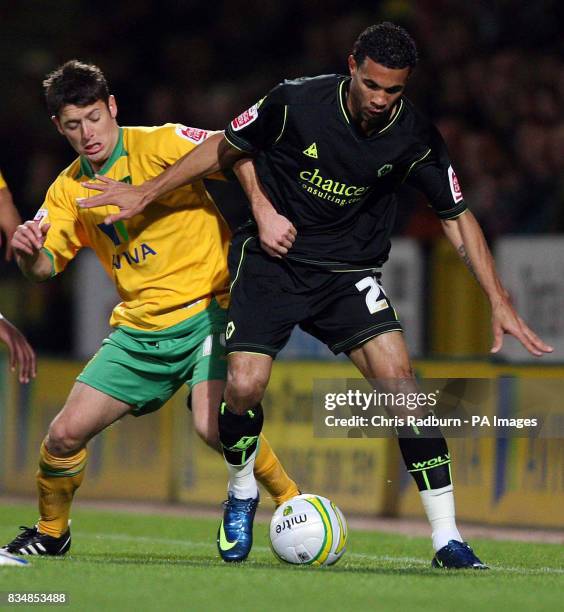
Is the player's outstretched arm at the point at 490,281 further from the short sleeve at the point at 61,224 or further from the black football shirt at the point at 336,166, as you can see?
the short sleeve at the point at 61,224

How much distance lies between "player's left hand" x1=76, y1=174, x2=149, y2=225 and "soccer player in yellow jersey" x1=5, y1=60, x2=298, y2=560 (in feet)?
1.02

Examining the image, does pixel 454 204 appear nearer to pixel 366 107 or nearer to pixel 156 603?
pixel 366 107

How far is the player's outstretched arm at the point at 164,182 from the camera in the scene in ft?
19.4

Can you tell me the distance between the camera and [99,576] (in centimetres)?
517

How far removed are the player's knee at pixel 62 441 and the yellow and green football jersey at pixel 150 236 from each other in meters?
0.57

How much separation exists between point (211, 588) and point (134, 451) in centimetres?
651

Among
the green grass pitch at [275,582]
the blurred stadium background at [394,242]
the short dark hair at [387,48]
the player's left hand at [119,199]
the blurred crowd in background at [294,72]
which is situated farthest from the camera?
the blurred crowd in background at [294,72]

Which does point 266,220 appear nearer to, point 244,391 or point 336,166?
point 336,166

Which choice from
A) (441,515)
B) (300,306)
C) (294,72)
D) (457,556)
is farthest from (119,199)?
(294,72)

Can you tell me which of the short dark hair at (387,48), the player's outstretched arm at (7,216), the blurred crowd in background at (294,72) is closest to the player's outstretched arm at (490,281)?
the short dark hair at (387,48)

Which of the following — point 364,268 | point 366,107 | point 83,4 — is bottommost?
point 364,268

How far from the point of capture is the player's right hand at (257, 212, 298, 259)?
5785 millimetres

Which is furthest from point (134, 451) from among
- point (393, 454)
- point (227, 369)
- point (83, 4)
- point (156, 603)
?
point (83, 4)

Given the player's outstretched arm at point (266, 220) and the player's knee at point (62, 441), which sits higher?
the player's outstretched arm at point (266, 220)
